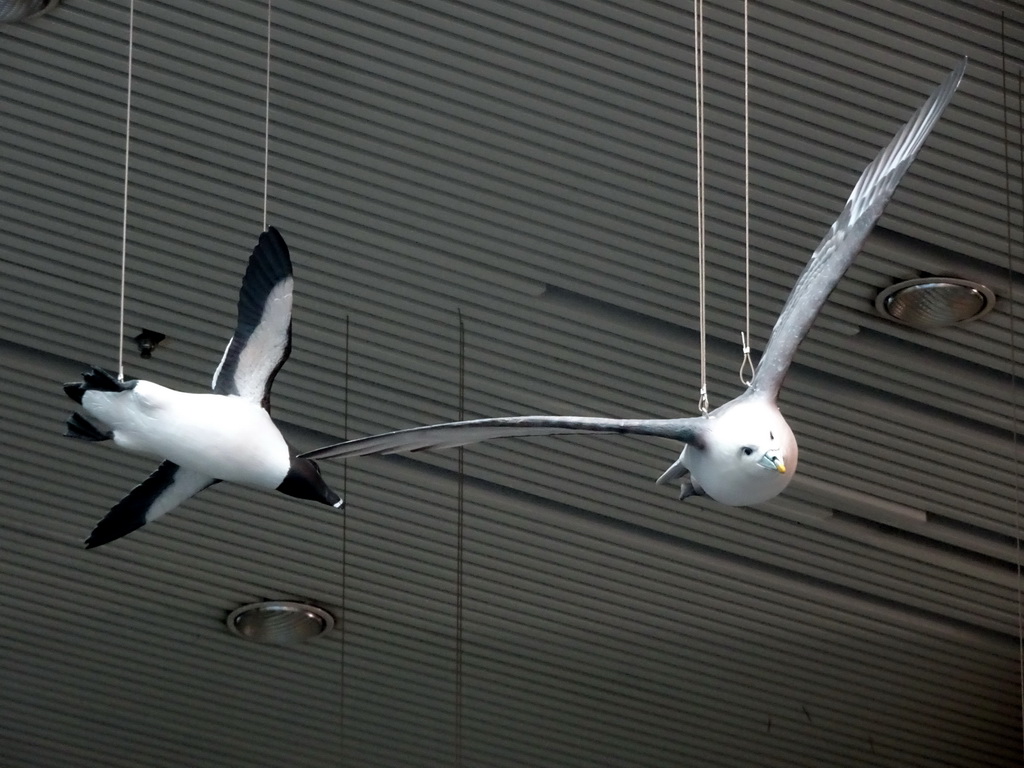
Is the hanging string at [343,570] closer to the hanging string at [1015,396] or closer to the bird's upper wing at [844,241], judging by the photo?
the hanging string at [1015,396]

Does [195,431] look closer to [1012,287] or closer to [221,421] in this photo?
[221,421]

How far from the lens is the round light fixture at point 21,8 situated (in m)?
9.06

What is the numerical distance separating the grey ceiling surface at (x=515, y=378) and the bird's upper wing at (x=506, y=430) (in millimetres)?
2560

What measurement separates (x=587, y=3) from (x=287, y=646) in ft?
14.3

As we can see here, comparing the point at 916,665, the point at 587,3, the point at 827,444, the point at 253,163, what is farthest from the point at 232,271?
the point at 916,665

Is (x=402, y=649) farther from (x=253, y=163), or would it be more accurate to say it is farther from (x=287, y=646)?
(x=253, y=163)

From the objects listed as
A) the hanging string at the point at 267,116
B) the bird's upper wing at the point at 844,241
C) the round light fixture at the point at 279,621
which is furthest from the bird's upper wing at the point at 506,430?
the round light fixture at the point at 279,621

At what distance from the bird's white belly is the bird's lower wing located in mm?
363

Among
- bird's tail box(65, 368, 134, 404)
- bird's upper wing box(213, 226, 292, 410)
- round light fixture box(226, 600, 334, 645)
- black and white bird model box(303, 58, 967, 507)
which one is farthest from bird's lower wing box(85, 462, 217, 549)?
round light fixture box(226, 600, 334, 645)

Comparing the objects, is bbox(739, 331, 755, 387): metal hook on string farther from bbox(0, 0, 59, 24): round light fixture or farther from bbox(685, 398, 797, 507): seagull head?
bbox(0, 0, 59, 24): round light fixture

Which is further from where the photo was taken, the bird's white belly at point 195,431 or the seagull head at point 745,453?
the bird's white belly at point 195,431

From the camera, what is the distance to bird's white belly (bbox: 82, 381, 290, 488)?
279 inches

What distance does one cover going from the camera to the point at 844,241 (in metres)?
7.38

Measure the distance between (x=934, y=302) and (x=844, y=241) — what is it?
276 centimetres
